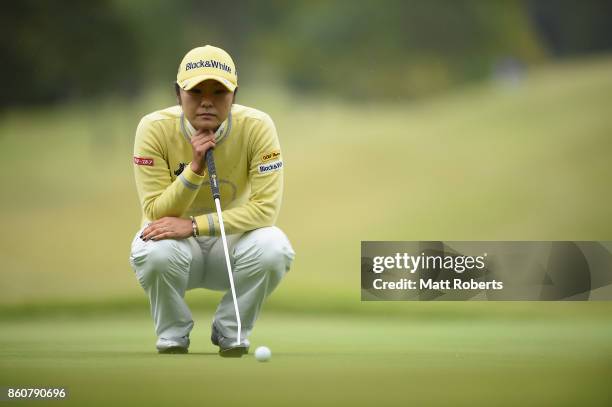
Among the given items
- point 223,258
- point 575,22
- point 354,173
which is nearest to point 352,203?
point 354,173

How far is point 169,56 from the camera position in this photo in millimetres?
6777

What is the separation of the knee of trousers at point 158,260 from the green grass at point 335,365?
278 mm

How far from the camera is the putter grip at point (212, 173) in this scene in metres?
3.69

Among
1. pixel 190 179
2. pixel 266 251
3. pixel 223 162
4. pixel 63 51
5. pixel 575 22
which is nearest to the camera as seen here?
pixel 190 179

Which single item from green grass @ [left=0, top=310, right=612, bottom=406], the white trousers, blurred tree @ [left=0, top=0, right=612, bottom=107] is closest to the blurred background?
blurred tree @ [left=0, top=0, right=612, bottom=107]

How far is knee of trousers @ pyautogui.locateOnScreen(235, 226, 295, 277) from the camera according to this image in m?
3.75

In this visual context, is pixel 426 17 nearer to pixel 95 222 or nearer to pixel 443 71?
pixel 443 71

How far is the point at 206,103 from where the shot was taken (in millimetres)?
3680

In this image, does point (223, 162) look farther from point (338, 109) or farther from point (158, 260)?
point (338, 109)

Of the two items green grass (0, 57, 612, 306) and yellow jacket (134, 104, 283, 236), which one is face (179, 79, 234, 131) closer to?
yellow jacket (134, 104, 283, 236)

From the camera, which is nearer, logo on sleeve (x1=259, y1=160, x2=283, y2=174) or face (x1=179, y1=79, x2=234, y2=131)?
face (x1=179, y1=79, x2=234, y2=131)

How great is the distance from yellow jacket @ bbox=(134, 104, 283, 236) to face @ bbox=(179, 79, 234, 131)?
89mm

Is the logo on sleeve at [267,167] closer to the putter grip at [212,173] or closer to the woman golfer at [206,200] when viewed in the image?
the woman golfer at [206,200]

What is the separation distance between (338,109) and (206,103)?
3328 mm
